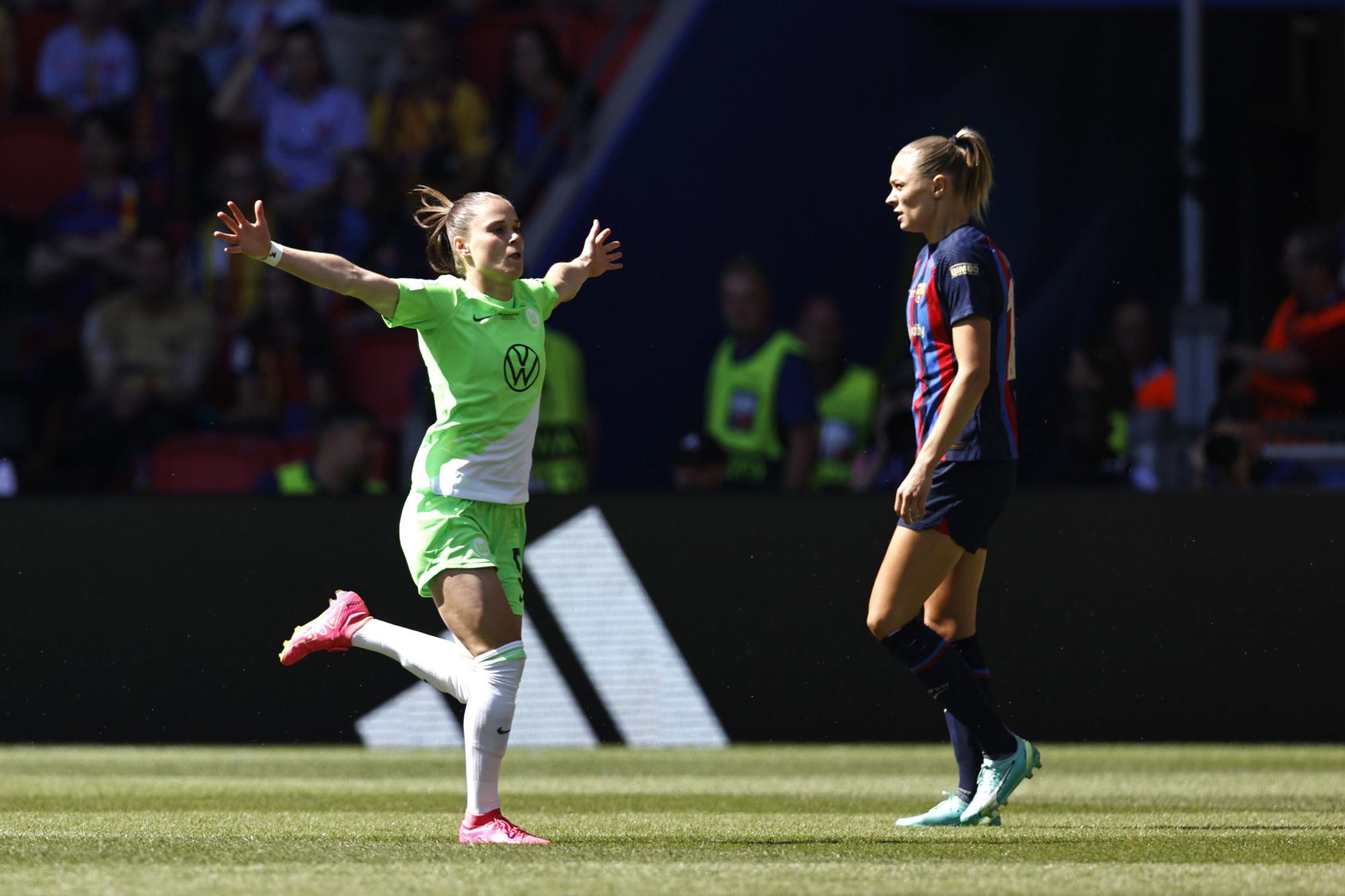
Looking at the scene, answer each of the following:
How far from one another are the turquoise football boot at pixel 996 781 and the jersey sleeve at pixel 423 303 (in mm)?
2025

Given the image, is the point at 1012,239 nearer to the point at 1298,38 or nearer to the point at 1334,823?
the point at 1298,38

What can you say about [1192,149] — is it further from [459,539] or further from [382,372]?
[459,539]

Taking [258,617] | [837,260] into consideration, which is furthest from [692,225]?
[258,617]

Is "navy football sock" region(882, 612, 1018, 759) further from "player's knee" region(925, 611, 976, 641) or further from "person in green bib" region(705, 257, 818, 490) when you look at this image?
"person in green bib" region(705, 257, 818, 490)

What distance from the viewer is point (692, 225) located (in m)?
13.1

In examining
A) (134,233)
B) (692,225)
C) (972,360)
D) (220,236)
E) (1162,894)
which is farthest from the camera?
(134,233)

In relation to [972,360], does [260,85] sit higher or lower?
higher

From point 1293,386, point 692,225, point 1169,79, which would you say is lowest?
point 1293,386

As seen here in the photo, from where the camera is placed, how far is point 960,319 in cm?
601

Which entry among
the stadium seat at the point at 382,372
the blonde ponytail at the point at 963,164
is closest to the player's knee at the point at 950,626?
Result: the blonde ponytail at the point at 963,164

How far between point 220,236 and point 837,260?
786 centimetres

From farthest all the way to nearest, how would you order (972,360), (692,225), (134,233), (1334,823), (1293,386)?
(134,233) → (692,225) → (1293,386) → (1334,823) → (972,360)

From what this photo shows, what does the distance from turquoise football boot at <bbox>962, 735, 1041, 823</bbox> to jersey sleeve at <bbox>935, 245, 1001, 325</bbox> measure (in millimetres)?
1236

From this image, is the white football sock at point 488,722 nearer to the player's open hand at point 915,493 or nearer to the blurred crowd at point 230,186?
the player's open hand at point 915,493
